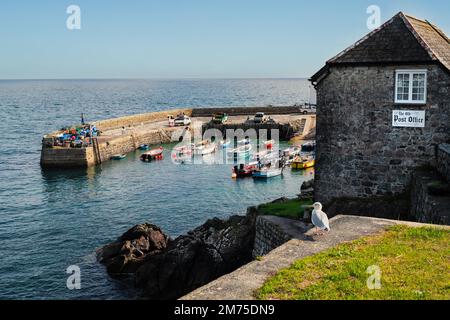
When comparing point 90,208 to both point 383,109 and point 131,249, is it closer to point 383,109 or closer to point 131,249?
point 131,249

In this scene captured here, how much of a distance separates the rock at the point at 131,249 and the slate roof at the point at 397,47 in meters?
12.5

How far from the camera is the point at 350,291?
9.32 meters

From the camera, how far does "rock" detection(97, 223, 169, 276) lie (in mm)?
25031

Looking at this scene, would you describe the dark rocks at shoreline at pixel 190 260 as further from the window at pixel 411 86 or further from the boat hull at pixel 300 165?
the boat hull at pixel 300 165

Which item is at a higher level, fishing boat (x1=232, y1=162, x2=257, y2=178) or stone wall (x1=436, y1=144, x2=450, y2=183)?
stone wall (x1=436, y1=144, x2=450, y2=183)

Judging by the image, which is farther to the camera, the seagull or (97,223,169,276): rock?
(97,223,169,276): rock

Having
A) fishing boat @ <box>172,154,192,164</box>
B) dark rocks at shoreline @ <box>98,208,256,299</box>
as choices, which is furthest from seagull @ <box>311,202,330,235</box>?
fishing boat @ <box>172,154,192,164</box>

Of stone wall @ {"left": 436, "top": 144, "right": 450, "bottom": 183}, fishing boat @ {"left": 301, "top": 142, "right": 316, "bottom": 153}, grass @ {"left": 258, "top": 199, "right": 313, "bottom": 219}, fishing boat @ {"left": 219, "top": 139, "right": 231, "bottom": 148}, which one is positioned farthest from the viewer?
fishing boat @ {"left": 219, "top": 139, "right": 231, "bottom": 148}

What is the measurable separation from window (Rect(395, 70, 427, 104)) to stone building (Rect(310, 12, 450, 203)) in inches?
1.4

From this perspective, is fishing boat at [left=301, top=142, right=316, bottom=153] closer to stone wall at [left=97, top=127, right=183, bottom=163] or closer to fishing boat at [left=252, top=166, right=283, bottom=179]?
fishing boat at [left=252, top=166, right=283, bottom=179]

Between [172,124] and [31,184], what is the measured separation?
30210 millimetres

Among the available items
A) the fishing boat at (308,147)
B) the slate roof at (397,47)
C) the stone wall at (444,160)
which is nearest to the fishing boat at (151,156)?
the fishing boat at (308,147)

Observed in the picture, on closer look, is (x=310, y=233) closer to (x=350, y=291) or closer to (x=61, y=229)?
(x=350, y=291)

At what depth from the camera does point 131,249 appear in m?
25.9
